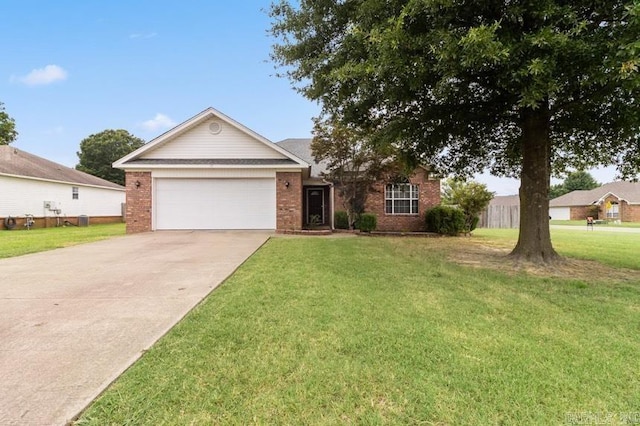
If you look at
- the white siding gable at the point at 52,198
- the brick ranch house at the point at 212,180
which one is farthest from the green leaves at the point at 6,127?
the brick ranch house at the point at 212,180

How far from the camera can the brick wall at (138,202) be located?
46.4 ft

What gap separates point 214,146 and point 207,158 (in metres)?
0.61

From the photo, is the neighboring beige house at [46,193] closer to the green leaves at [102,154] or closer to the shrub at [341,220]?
the shrub at [341,220]

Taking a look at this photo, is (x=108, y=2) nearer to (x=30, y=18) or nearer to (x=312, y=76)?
(x=30, y=18)

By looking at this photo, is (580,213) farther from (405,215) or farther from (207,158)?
(207,158)

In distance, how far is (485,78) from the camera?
7.14 meters

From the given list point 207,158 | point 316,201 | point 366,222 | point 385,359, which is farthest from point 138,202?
point 385,359

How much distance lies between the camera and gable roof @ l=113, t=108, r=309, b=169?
1418 centimetres

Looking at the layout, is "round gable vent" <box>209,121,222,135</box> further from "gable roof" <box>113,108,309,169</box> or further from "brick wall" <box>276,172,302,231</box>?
"brick wall" <box>276,172,302,231</box>

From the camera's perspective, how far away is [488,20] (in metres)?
6.27

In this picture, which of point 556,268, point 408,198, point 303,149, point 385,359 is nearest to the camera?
point 385,359

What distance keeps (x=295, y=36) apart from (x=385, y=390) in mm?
8633

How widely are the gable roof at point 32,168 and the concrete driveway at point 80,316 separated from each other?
15629 mm

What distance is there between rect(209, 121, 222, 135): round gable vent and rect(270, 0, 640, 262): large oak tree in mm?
6303
